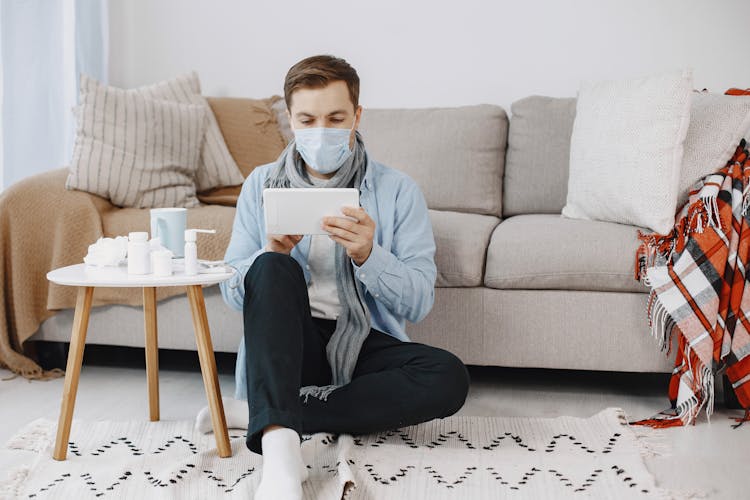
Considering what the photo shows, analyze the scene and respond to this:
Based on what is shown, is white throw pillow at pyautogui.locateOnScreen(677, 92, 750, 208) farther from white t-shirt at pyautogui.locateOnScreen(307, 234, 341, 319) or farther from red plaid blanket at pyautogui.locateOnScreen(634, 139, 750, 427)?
white t-shirt at pyautogui.locateOnScreen(307, 234, 341, 319)

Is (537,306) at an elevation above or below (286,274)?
below

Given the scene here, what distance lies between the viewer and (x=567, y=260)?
2.16m

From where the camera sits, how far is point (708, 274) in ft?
6.57

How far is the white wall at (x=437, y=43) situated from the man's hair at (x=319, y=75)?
4.57ft

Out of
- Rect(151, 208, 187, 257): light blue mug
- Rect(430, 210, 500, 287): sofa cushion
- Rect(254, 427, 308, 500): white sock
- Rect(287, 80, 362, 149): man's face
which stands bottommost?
Rect(254, 427, 308, 500): white sock

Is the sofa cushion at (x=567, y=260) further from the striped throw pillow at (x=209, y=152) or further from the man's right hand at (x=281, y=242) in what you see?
the striped throw pillow at (x=209, y=152)

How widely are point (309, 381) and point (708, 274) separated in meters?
0.98

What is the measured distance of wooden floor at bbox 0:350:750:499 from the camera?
1.72 metres

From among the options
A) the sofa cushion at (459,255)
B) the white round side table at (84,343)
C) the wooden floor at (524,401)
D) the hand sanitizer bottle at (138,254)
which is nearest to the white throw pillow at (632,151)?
the sofa cushion at (459,255)

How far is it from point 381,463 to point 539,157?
4.58ft

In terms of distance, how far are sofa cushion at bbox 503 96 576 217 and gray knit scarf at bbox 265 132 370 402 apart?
3.40 ft

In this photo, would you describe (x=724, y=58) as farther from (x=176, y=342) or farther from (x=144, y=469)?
(x=144, y=469)

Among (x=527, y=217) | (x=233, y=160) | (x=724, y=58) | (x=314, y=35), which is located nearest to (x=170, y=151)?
(x=233, y=160)

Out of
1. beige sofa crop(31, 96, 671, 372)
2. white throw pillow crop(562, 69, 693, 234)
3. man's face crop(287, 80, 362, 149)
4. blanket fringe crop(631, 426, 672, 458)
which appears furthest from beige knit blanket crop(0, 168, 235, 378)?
blanket fringe crop(631, 426, 672, 458)
